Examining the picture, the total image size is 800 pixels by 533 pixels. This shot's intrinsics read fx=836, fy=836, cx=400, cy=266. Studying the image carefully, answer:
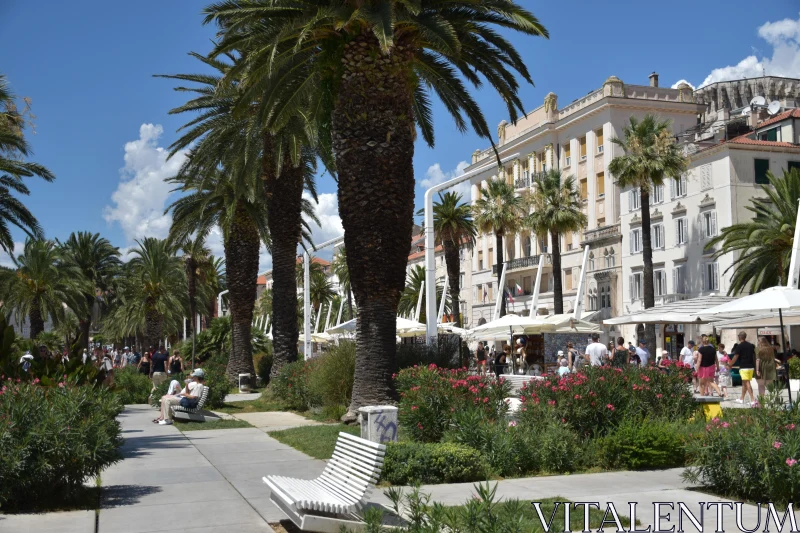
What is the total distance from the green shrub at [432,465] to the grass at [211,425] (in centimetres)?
789

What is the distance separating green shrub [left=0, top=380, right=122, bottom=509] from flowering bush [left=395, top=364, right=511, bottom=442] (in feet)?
16.4

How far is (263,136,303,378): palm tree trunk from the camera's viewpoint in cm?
A: 2534

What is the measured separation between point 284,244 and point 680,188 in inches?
1280

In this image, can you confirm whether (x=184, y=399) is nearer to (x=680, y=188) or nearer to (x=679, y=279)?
(x=679, y=279)

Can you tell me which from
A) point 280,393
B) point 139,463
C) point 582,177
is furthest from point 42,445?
point 582,177

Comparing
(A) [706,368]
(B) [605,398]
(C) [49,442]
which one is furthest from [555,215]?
(C) [49,442]

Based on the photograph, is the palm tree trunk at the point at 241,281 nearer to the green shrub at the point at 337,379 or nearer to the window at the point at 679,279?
the green shrub at the point at 337,379

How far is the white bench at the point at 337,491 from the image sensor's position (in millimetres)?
6969

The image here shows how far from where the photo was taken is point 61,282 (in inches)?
1971

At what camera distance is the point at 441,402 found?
505 inches

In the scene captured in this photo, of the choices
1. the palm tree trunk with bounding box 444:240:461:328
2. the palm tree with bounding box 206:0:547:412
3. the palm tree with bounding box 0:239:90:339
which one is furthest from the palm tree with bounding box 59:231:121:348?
the palm tree with bounding box 206:0:547:412

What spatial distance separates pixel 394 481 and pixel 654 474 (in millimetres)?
3314

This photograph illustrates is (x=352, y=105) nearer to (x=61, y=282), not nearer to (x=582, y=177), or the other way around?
(x=61, y=282)

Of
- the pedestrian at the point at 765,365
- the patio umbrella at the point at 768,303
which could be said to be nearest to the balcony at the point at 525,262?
the pedestrian at the point at 765,365
